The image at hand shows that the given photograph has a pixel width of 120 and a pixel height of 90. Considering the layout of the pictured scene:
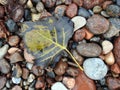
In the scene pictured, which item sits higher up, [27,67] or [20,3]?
[20,3]

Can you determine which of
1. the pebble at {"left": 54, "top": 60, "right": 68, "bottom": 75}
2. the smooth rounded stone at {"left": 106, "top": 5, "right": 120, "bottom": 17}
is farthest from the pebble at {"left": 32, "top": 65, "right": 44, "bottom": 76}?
the smooth rounded stone at {"left": 106, "top": 5, "right": 120, "bottom": 17}

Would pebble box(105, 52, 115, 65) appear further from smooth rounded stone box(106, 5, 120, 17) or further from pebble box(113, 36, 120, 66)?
smooth rounded stone box(106, 5, 120, 17)

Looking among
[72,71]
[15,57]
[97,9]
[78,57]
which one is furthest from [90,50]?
[15,57]

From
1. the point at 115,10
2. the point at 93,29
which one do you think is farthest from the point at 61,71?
the point at 115,10

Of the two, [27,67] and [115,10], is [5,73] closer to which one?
[27,67]

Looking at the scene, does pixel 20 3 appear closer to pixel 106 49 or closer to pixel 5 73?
pixel 5 73

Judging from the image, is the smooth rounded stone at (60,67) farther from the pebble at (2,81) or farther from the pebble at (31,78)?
the pebble at (2,81)

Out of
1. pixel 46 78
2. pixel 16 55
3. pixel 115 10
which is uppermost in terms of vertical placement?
pixel 115 10
